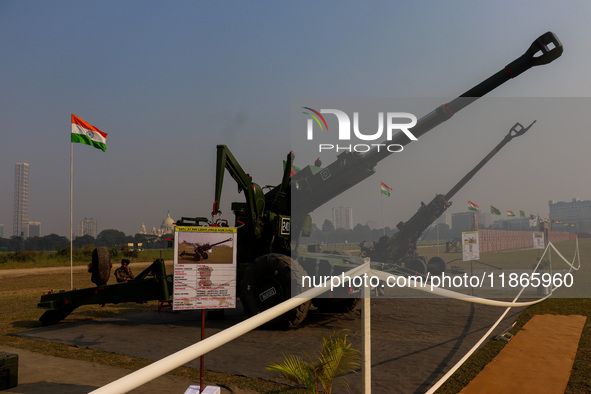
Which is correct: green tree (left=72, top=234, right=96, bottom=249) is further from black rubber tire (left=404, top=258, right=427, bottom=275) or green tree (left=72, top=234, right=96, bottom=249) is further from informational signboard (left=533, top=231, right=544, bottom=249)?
informational signboard (left=533, top=231, right=544, bottom=249)

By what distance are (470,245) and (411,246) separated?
301 cm

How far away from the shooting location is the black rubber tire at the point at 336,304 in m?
9.69

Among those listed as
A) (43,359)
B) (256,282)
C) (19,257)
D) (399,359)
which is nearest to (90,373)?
(43,359)

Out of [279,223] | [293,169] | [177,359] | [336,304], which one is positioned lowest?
[336,304]

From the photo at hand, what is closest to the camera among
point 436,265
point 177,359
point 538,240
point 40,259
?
point 177,359

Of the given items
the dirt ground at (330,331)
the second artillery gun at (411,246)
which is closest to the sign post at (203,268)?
the dirt ground at (330,331)

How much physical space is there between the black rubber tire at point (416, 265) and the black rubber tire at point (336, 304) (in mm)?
4662

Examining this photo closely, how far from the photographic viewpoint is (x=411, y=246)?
1426cm

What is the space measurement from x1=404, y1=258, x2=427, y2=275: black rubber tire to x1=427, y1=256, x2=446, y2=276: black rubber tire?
2.46 feet

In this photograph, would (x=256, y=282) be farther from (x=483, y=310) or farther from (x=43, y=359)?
(x=483, y=310)

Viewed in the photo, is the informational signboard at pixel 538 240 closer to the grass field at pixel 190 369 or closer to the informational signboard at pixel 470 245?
the grass field at pixel 190 369

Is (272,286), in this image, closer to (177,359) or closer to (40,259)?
(177,359)

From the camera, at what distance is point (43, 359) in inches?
250

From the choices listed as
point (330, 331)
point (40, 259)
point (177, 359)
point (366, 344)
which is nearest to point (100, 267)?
point (330, 331)
